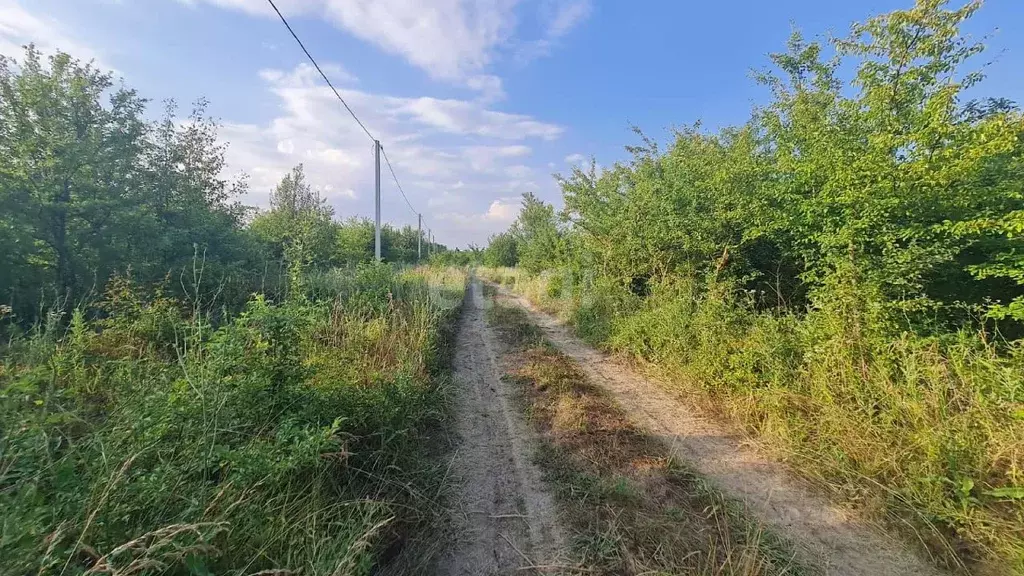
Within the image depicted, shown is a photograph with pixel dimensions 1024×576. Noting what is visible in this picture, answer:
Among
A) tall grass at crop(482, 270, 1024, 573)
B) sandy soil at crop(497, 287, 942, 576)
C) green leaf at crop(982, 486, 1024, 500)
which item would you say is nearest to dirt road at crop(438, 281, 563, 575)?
sandy soil at crop(497, 287, 942, 576)

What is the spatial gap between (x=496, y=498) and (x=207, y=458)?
81.4 inches

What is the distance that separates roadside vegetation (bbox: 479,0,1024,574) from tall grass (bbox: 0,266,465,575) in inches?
148

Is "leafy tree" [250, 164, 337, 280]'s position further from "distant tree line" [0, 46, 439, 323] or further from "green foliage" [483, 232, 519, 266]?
"green foliage" [483, 232, 519, 266]

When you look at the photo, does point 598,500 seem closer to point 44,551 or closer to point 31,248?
point 44,551

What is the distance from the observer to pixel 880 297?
404 centimetres

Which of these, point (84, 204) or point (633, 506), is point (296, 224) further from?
point (633, 506)

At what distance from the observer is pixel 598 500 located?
302 centimetres

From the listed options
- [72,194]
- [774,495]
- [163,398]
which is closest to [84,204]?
[72,194]

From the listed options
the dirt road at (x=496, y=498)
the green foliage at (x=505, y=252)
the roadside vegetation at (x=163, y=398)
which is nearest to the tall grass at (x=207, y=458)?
the roadside vegetation at (x=163, y=398)

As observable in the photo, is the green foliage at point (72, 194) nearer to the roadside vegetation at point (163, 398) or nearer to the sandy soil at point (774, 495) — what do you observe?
the roadside vegetation at point (163, 398)

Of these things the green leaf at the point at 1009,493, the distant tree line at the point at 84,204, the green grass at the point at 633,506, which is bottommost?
the green grass at the point at 633,506

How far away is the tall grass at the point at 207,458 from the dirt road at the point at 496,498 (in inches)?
14.2

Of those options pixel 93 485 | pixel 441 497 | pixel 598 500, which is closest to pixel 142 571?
pixel 93 485

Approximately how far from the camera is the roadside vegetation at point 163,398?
5.13 feet
